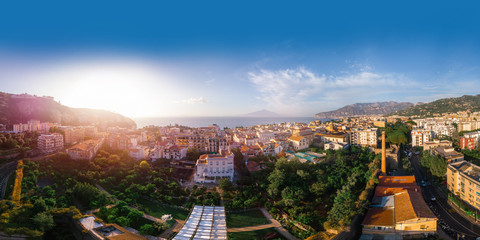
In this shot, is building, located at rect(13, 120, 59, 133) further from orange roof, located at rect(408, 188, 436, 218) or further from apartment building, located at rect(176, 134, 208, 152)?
orange roof, located at rect(408, 188, 436, 218)

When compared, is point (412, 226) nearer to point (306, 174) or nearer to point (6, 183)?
point (306, 174)

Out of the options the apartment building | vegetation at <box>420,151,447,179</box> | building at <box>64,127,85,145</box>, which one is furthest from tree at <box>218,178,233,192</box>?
building at <box>64,127,85,145</box>

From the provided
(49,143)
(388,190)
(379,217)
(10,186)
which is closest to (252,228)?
(379,217)

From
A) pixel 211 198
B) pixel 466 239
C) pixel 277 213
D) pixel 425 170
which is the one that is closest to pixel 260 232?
pixel 277 213

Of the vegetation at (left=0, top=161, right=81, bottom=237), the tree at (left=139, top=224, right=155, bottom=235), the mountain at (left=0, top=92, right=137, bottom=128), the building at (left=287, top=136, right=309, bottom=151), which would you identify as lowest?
the tree at (left=139, top=224, right=155, bottom=235)

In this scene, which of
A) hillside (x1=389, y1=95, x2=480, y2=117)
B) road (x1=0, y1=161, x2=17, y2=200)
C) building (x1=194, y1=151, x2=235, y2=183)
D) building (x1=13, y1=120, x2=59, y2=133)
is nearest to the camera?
road (x1=0, y1=161, x2=17, y2=200)
